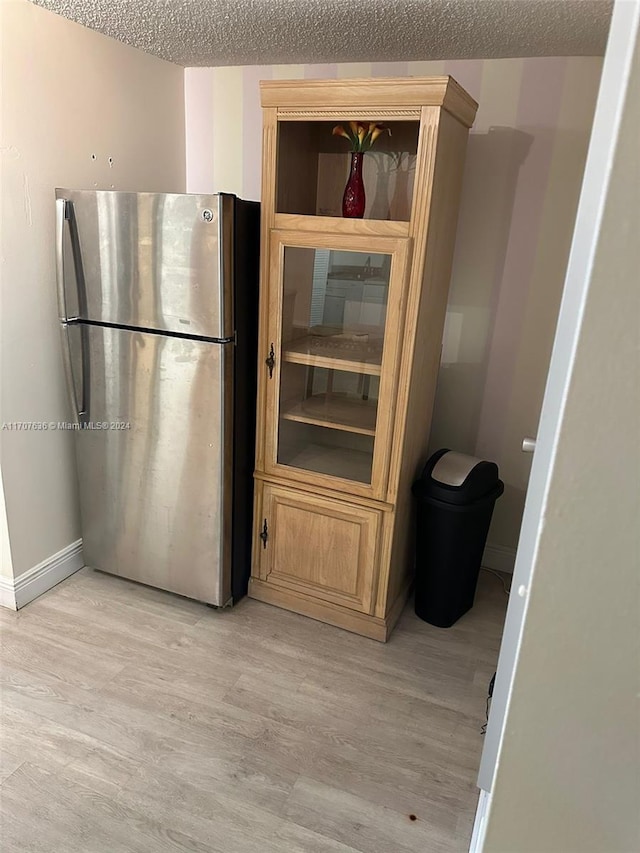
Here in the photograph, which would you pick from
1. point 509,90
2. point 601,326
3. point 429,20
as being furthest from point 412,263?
point 601,326

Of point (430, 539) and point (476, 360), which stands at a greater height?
point (476, 360)

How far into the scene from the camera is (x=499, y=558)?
284cm

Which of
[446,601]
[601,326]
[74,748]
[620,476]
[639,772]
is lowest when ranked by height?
[74,748]

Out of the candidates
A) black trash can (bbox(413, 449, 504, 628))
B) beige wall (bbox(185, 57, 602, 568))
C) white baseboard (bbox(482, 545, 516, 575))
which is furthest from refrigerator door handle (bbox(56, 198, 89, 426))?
white baseboard (bbox(482, 545, 516, 575))

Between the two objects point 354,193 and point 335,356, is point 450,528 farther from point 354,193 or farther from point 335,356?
point 354,193

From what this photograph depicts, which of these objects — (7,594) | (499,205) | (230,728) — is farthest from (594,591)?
(7,594)

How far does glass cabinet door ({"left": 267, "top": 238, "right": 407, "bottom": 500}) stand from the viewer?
209 centimetres

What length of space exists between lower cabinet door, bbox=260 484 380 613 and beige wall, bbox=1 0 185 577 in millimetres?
899

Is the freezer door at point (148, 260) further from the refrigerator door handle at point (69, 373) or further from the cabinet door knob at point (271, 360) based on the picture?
the cabinet door knob at point (271, 360)

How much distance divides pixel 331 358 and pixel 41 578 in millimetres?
1505

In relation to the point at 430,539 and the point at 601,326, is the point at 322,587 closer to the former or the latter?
the point at 430,539

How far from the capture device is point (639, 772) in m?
0.68

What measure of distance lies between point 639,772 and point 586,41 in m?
2.20

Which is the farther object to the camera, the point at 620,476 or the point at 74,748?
the point at 74,748
